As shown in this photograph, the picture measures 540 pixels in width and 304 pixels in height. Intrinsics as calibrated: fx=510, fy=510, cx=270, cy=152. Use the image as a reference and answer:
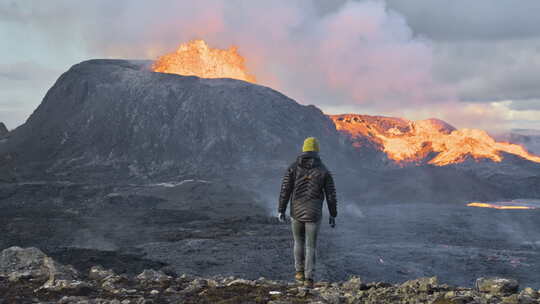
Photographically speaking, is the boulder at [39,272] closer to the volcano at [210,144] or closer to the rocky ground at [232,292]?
the rocky ground at [232,292]

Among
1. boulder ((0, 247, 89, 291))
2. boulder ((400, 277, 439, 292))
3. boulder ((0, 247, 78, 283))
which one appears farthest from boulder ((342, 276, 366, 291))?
boulder ((0, 247, 78, 283))

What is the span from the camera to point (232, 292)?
7.93 m

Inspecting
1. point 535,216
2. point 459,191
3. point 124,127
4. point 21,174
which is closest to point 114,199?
point 21,174

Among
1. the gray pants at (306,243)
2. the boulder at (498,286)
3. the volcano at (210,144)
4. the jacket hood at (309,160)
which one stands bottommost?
the boulder at (498,286)

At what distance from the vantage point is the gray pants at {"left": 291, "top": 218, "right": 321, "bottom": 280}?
7777 mm

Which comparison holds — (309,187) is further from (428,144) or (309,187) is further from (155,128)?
(428,144)

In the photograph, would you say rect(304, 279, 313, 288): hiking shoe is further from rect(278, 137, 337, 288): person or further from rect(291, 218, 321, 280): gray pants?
rect(278, 137, 337, 288): person

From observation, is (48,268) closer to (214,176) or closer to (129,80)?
(214,176)

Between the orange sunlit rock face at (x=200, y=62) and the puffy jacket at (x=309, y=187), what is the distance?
110 m

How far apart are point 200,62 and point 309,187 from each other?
113 metres

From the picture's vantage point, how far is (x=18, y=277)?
972 centimetres

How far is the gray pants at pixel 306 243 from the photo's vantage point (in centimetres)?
778

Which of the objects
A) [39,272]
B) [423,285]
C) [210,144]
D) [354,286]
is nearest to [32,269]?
[39,272]

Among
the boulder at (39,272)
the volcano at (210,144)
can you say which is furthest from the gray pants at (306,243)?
the volcano at (210,144)
